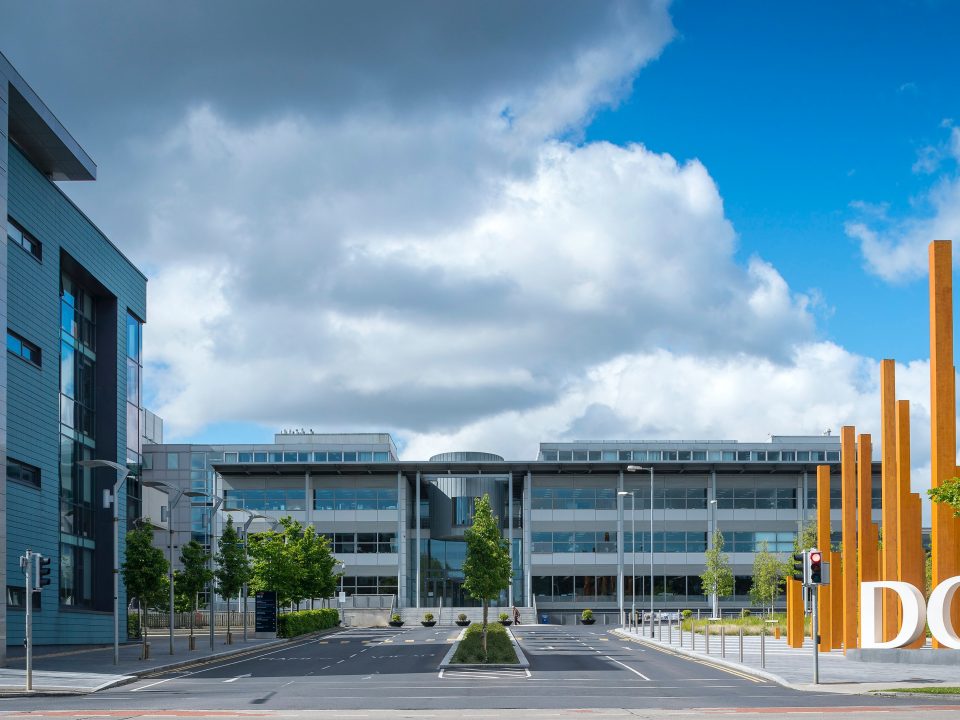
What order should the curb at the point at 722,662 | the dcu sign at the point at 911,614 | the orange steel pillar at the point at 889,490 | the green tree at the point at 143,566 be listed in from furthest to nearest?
the green tree at the point at 143,566
the orange steel pillar at the point at 889,490
the dcu sign at the point at 911,614
the curb at the point at 722,662

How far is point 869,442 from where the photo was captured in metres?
47.7

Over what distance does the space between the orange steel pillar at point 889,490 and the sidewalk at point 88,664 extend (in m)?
25.8

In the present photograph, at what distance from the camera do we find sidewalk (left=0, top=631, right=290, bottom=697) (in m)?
33.7

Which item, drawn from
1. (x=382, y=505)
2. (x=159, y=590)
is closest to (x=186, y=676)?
(x=159, y=590)

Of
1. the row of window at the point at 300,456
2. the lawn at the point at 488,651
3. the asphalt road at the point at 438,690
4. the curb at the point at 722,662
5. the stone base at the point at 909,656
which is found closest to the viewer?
the asphalt road at the point at 438,690

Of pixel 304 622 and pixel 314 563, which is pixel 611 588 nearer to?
pixel 314 563

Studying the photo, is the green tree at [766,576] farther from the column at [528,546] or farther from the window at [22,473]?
the window at [22,473]

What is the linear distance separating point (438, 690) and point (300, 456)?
10155cm

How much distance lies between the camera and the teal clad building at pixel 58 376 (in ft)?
173

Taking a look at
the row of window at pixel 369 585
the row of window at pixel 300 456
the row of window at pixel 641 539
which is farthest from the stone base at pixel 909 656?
the row of window at pixel 300 456

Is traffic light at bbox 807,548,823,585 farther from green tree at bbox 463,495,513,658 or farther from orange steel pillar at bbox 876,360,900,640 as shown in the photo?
green tree at bbox 463,495,513,658

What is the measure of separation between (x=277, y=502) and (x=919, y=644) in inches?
3209

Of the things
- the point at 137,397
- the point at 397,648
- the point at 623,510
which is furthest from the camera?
the point at 623,510

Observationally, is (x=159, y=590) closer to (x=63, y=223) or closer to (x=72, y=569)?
(x=72, y=569)
